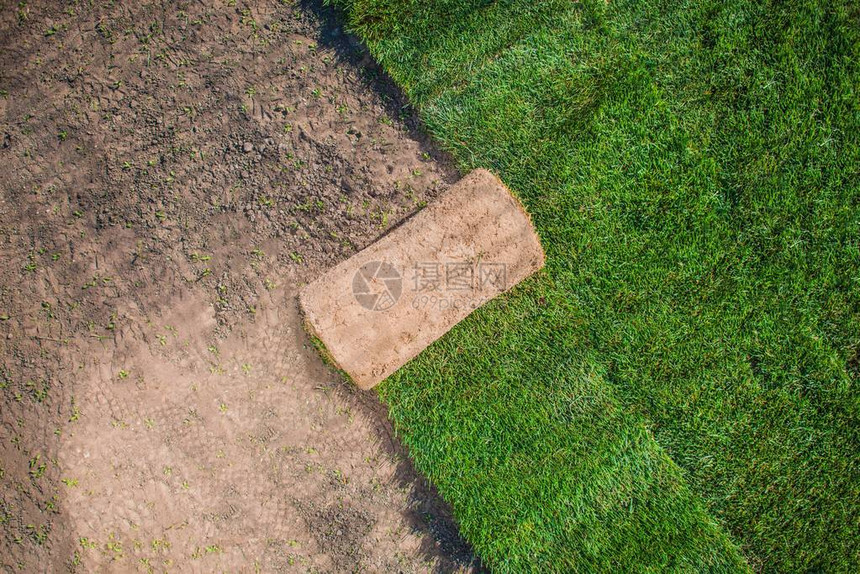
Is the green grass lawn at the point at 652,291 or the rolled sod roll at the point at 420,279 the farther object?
the green grass lawn at the point at 652,291

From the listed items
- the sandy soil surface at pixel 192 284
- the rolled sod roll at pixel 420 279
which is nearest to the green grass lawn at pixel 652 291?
the rolled sod roll at pixel 420 279

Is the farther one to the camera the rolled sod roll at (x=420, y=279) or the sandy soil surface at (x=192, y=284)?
the sandy soil surface at (x=192, y=284)

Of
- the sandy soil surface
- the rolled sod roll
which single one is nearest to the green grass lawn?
the rolled sod roll

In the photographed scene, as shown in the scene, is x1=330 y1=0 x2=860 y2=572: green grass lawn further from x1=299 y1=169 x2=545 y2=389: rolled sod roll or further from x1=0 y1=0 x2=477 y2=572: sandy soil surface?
x1=0 y1=0 x2=477 y2=572: sandy soil surface

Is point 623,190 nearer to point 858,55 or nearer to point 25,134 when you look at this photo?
point 858,55

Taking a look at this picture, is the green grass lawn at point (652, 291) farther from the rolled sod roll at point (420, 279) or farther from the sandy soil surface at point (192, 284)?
the sandy soil surface at point (192, 284)

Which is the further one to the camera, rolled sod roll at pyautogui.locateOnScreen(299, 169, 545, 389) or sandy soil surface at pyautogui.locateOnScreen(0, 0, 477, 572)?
sandy soil surface at pyautogui.locateOnScreen(0, 0, 477, 572)
